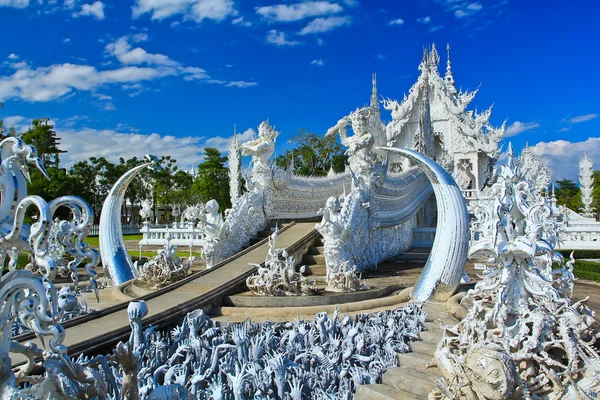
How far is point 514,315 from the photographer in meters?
4.20

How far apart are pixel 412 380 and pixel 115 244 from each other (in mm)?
7222

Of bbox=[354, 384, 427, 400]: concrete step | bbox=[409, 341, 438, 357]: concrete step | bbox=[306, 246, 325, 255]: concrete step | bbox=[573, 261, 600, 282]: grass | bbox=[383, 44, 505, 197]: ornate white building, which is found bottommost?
bbox=[573, 261, 600, 282]: grass

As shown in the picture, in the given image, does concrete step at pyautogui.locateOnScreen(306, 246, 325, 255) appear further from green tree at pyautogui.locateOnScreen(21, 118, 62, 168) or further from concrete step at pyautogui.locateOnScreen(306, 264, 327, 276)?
green tree at pyautogui.locateOnScreen(21, 118, 62, 168)

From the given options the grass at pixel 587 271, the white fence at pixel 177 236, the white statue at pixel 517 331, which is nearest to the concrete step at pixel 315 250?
the white statue at pixel 517 331

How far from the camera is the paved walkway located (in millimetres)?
5621

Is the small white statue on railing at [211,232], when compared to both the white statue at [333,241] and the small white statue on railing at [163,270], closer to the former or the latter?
the small white statue on railing at [163,270]

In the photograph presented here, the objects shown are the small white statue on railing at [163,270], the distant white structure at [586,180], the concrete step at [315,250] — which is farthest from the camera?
the distant white structure at [586,180]

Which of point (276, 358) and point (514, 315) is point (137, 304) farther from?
point (514, 315)

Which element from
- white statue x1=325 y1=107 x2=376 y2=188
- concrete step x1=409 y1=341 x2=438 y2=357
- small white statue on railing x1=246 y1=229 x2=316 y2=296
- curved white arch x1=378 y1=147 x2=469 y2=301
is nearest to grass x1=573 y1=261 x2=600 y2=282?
white statue x1=325 y1=107 x2=376 y2=188

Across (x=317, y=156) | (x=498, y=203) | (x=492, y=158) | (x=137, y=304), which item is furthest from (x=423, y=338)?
(x=317, y=156)

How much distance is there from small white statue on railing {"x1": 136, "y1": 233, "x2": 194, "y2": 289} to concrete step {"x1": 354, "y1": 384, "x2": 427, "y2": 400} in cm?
481

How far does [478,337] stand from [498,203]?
Result: 1183 mm

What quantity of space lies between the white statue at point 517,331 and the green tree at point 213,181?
33568 millimetres

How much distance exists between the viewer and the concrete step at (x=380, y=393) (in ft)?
14.7
